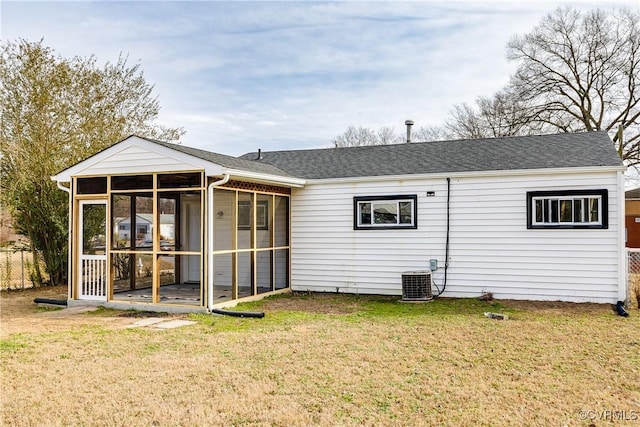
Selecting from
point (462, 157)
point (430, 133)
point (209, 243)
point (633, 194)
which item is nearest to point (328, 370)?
point (209, 243)

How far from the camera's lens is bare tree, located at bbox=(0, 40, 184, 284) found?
40.1ft

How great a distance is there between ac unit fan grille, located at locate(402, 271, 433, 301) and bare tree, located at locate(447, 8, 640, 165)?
15.7 meters

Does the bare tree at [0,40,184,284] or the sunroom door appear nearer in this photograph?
the sunroom door

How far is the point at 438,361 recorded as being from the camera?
536 centimetres

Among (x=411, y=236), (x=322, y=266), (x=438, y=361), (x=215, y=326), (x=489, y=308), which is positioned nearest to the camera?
(x=438, y=361)

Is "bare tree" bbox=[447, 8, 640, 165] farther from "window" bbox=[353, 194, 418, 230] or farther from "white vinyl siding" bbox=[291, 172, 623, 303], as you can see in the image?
"window" bbox=[353, 194, 418, 230]

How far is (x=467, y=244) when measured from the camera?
9.84 m

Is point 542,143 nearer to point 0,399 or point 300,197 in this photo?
point 300,197

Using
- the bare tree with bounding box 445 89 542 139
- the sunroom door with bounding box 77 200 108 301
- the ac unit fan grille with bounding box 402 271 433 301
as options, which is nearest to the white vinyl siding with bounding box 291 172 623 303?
the ac unit fan grille with bounding box 402 271 433 301

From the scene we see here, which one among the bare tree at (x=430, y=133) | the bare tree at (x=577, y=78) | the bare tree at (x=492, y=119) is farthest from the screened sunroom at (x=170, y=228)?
the bare tree at (x=430, y=133)

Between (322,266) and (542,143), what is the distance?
5369 mm

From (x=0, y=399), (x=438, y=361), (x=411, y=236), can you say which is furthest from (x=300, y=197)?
(x=0, y=399)

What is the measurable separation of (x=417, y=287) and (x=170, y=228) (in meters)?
5.78

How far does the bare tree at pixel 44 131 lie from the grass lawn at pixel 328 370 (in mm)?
5004
